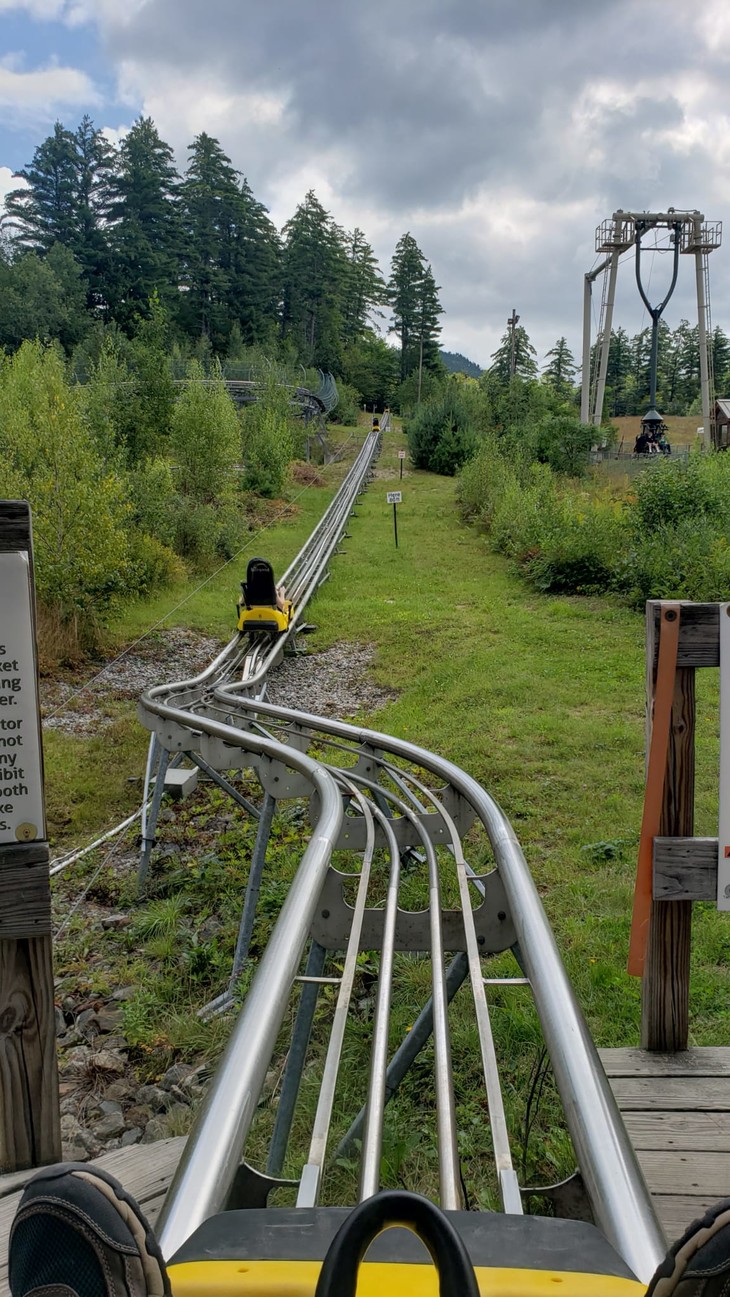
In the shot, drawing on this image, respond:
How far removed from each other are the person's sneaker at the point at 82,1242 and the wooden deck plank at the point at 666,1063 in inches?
76.2

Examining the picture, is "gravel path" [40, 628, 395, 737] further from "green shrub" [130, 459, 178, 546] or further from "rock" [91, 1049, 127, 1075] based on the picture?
"rock" [91, 1049, 127, 1075]

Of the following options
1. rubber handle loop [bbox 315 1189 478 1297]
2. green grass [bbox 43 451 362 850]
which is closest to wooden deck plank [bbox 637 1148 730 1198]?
rubber handle loop [bbox 315 1189 478 1297]

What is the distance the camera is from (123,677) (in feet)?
39.5

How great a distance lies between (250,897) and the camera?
4.43m

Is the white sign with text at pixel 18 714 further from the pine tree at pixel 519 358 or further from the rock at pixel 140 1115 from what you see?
the pine tree at pixel 519 358

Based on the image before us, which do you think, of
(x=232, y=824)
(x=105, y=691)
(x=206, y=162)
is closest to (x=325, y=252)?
(x=206, y=162)

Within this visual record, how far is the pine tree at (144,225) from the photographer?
53594 mm

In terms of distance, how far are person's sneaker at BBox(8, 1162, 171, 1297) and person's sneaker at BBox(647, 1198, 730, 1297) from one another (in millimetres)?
512

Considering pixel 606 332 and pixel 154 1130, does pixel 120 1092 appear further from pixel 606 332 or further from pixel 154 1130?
pixel 606 332

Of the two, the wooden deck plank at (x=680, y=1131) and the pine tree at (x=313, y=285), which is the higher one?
the pine tree at (x=313, y=285)

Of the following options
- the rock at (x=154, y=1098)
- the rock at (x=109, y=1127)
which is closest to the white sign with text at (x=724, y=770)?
the rock at (x=154, y=1098)

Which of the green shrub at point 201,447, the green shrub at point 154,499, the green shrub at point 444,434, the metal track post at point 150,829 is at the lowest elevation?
the metal track post at point 150,829

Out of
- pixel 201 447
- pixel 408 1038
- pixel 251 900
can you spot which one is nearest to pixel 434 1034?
pixel 408 1038

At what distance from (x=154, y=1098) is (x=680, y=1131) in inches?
101
